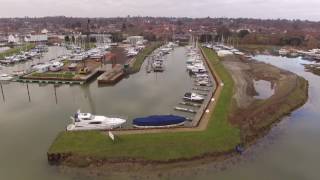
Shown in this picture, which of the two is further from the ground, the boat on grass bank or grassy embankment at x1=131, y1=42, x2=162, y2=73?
grassy embankment at x1=131, y1=42, x2=162, y2=73

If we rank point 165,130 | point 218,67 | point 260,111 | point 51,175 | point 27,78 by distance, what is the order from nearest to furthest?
1. point 51,175
2. point 165,130
3. point 260,111
4. point 27,78
5. point 218,67

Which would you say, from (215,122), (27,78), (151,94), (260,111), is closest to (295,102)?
(260,111)

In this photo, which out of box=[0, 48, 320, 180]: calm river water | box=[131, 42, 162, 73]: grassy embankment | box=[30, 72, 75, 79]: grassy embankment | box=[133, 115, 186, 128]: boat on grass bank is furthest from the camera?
box=[131, 42, 162, 73]: grassy embankment

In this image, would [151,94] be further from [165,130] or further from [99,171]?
[99,171]

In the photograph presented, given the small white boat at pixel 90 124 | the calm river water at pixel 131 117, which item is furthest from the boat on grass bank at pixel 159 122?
the calm river water at pixel 131 117

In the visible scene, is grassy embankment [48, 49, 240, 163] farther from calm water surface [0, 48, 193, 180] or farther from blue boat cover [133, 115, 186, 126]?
blue boat cover [133, 115, 186, 126]

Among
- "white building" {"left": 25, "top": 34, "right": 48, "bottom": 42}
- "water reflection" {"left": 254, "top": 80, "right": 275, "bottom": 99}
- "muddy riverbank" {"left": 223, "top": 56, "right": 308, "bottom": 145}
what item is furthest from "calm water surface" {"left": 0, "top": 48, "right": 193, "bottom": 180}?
"white building" {"left": 25, "top": 34, "right": 48, "bottom": 42}
